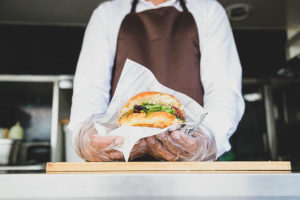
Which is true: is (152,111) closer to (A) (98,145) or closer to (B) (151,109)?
(B) (151,109)

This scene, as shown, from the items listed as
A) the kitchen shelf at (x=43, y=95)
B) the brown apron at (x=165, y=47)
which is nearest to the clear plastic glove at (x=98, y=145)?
the brown apron at (x=165, y=47)

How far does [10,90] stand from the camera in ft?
10.8

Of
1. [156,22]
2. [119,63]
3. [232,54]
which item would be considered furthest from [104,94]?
[232,54]

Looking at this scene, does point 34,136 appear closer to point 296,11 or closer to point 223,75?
point 223,75

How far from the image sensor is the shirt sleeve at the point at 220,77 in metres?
1.07

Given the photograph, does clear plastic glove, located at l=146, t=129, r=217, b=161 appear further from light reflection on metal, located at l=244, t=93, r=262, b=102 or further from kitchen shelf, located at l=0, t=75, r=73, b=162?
light reflection on metal, located at l=244, t=93, r=262, b=102

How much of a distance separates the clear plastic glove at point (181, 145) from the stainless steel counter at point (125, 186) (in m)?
0.22

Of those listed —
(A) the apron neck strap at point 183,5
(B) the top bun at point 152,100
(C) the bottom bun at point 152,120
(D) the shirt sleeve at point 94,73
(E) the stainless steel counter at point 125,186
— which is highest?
(A) the apron neck strap at point 183,5

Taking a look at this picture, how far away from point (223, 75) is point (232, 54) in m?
0.15

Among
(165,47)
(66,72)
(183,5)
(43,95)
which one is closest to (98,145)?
(165,47)

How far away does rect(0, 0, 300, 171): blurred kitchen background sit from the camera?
2.94 metres

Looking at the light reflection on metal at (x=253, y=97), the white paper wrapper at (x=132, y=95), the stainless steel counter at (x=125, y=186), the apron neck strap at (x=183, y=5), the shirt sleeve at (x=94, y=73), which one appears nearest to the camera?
the stainless steel counter at (x=125, y=186)

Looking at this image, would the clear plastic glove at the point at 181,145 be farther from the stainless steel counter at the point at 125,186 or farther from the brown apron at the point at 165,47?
the brown apron at the point at 165,47

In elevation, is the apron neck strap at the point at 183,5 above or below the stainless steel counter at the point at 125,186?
above
